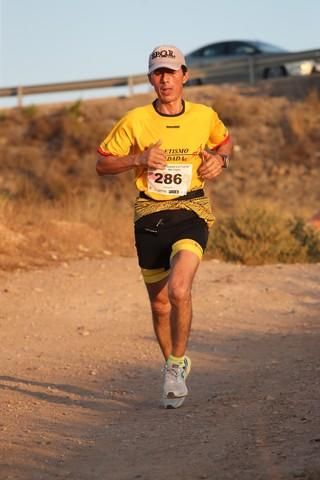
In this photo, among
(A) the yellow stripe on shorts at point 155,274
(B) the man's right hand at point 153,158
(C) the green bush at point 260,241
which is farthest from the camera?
(C) the green bush at point 260,241

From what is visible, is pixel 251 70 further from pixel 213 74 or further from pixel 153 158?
pixel 153 158

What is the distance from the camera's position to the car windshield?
1407 inches

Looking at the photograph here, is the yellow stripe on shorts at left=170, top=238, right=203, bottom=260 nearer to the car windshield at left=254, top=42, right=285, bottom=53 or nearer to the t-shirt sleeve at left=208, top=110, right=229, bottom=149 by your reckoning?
the t-shirt sleeve at left=208, top=110, right=229, bottom=149

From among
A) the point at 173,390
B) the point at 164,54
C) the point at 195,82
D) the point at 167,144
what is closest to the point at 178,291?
the point at 173,390

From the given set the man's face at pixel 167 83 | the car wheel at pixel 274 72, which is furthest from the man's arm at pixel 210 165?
the car wheel at pixel 274 72

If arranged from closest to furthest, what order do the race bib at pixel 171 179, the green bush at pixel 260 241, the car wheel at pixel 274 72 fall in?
1. the race bib at pixel 171 179
2. the green bush at pixel 260 241
3. the car wheel at pixel 274 72

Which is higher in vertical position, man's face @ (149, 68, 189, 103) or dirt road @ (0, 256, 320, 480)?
man's face @ (149, 68, 189, 103)

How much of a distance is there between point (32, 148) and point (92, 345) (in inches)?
871

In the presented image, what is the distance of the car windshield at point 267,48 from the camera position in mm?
35750

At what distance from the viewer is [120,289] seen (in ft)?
44.5

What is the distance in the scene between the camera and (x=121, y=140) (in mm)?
7500

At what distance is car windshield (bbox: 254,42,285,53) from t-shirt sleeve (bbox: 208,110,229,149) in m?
28.4

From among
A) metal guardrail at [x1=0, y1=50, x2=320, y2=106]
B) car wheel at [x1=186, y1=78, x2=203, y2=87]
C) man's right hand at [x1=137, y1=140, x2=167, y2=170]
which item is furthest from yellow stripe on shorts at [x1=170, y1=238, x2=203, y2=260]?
car wheel at [x1=186, y1=78, x2=203, y2=87]

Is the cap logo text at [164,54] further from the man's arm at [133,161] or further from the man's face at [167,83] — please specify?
the man's arm at [133,161]
